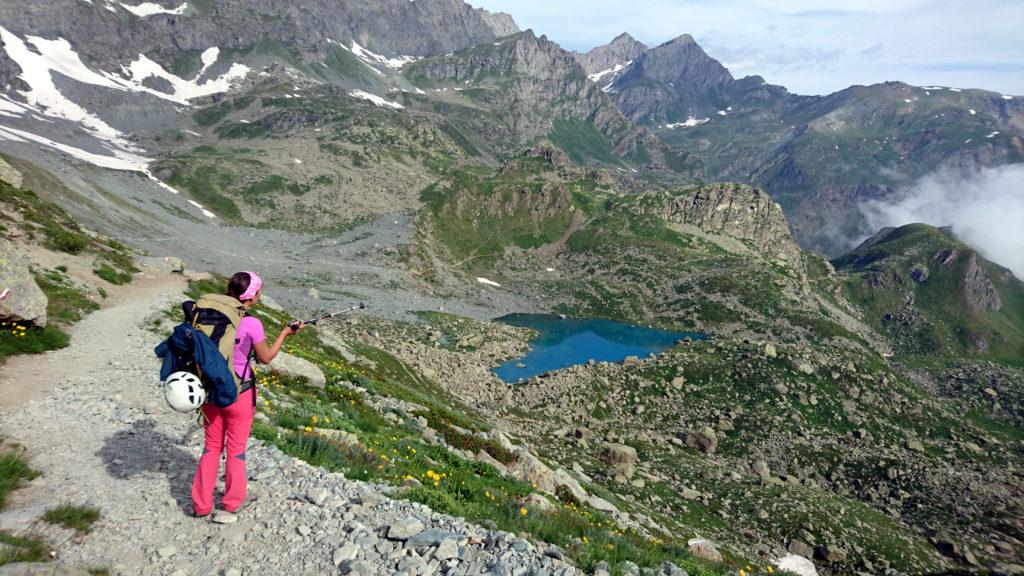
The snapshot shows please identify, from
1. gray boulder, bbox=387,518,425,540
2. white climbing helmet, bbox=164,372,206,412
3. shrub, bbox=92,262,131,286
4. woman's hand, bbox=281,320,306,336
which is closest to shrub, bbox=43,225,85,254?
shrub, bbox=92,262,131,286

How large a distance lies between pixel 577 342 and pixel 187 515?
119346 millimetres

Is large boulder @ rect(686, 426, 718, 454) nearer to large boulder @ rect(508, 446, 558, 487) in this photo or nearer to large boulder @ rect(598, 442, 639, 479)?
large boulder @ rect(598, 442, 639, 479)

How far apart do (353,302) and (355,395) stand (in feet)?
256

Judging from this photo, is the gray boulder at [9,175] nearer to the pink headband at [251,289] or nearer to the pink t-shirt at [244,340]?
the pink headband at [251,289]

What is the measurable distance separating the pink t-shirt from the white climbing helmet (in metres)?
0.89

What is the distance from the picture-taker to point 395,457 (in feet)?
42.0

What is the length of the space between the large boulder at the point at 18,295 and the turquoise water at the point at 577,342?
7182cm

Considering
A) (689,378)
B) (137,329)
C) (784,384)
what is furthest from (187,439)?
(784,384)

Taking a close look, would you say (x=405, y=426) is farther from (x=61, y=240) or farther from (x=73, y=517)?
(x=61, y=240)

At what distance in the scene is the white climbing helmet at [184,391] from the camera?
22.8 feet

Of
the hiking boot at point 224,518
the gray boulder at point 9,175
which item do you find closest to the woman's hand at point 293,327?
the hiking boot at point 224,518

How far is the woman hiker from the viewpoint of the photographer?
25.6ft

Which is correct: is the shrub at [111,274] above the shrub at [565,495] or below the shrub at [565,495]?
above

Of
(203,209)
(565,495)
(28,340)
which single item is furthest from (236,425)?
(203,209)
